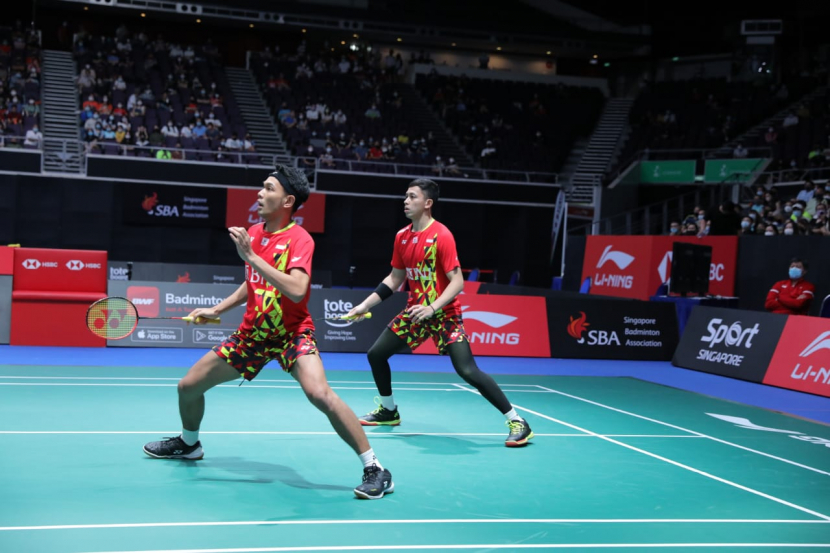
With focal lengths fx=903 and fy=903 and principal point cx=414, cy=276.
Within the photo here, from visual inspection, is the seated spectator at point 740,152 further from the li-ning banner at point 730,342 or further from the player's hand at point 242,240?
the player's hand at point 242,240

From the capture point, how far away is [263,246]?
563cm

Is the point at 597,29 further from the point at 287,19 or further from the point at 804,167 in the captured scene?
the point at 804,167

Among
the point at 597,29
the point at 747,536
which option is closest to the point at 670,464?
the point at 747,536

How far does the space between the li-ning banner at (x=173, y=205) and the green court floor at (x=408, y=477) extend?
19.1 metres

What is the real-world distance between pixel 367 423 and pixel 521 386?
143 inches

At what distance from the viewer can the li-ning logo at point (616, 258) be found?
2034 centimetres

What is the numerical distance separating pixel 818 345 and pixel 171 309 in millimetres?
9122

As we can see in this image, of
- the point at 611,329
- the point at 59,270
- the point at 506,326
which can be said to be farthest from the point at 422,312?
the point at 611,329

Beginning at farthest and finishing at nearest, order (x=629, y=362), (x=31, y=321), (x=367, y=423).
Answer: (x=629, y=362) → (x=31, y=321) → (x=367, y=423)

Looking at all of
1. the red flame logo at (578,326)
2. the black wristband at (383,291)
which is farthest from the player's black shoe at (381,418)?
the red flame logo at (578,326)

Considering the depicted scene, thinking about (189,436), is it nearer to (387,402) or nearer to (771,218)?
(387,402)

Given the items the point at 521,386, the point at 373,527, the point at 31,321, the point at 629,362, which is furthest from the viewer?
the point at 629,362

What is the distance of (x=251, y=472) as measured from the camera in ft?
19.9

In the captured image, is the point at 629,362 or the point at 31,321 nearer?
the point at 31,321
